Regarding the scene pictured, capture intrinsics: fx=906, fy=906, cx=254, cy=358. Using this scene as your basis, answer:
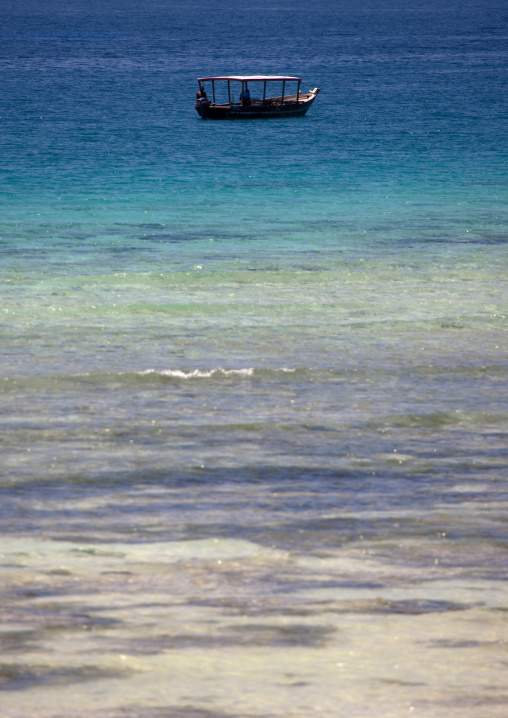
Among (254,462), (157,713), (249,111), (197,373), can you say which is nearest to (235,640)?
(157,713)

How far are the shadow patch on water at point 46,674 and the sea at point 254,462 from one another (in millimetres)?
11

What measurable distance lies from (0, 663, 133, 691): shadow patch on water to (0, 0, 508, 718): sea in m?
0.01

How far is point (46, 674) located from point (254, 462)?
8.90ft

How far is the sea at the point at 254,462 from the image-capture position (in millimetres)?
3637

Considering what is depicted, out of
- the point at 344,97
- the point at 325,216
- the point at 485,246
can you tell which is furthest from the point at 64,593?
the point at 344,97

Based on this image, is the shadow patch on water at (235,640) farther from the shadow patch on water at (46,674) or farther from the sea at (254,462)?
the shadow patch on water at (46,674)

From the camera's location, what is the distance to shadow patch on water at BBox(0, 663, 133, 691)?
3.50 metres

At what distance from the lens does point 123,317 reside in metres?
10.6

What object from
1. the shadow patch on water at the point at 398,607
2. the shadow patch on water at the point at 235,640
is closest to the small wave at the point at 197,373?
the shadow patch on water at the point at 398,607

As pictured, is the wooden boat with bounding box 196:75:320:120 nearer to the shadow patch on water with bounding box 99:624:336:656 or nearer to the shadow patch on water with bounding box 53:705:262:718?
the shadow patch on water with bounding box 99:624:336:656

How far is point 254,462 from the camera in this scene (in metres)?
6.09

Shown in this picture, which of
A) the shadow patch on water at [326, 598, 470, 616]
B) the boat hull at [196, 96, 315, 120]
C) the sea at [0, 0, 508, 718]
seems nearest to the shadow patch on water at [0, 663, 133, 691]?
the sea at [0, 0, 508, 718]

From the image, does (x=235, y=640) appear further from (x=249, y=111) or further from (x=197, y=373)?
A: (x=249, y=111)

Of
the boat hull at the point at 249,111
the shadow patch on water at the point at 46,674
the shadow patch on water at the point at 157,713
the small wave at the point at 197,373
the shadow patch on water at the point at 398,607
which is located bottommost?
the boat hull at the point at 249,111
